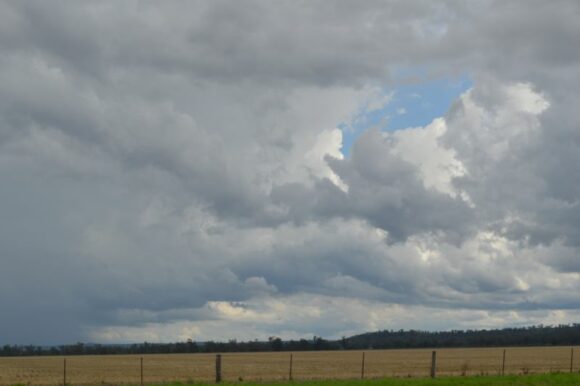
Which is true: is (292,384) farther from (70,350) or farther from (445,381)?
(70,350)

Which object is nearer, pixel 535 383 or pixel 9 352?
pixel 535 383

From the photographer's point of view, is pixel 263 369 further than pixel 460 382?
Yes

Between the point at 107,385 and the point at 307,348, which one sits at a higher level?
the point at 107,385

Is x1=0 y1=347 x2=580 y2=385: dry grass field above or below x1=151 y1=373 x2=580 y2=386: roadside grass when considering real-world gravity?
below

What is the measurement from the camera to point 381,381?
3944 cm

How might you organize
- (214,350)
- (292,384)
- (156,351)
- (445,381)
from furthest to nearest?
(214,350) < (156,351) < (445,381) < (292,384)

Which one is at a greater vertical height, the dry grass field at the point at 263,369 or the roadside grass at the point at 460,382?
the roadside grass at the point at 460,382

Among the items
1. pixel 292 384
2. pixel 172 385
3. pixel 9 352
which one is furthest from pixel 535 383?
pixel 9 352

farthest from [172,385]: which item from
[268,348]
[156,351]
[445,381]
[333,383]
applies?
[268,348]

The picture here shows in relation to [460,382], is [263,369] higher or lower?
lower

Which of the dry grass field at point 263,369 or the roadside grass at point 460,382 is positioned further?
the dry grass field at point 263,369

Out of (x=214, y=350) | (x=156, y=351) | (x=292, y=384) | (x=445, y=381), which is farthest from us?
(x=214, y=350)

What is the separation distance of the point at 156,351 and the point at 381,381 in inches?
5396

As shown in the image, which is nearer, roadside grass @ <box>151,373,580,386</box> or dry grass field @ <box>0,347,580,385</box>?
roadside grass @ <box>151,373,580,386</box>
